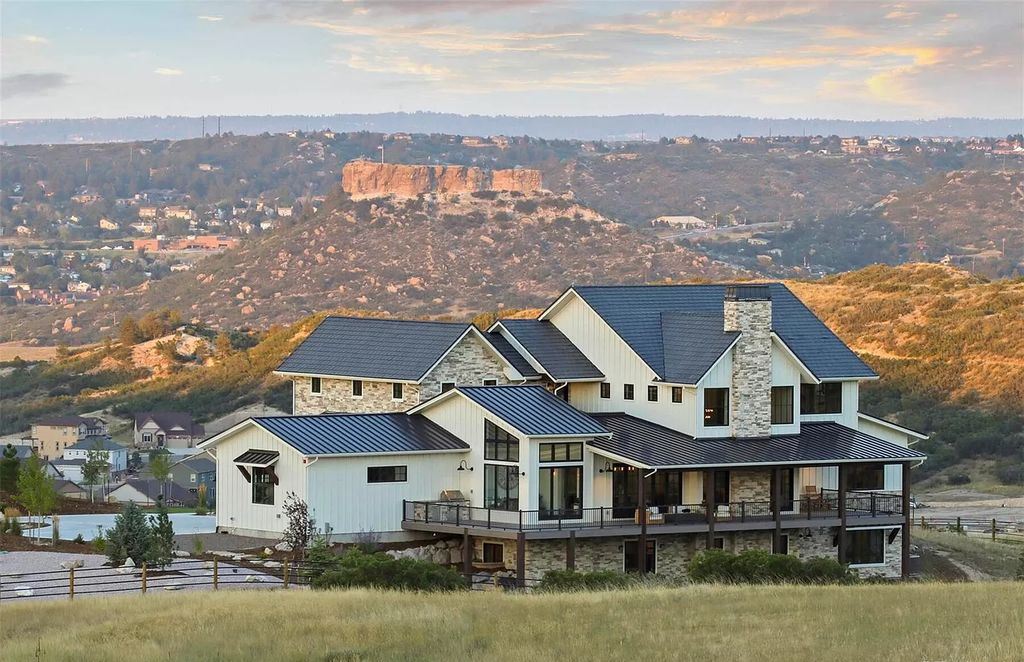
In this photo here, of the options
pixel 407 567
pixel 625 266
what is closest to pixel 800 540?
pixel 407 567

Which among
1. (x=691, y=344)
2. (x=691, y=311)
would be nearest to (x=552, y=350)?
(x=691, y=311)

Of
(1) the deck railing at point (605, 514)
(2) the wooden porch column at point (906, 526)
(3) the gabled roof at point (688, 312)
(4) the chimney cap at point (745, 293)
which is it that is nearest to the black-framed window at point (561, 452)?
(1) the deck railing at point (605, 514)

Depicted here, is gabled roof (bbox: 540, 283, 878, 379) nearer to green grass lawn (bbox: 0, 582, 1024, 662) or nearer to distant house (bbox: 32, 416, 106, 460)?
green grass lawn (bbox: 0, 582, 1024, 662)

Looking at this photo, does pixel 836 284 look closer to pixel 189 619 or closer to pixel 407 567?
pixel 407 567

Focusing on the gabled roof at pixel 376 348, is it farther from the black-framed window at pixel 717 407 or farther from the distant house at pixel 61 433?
the distant house at pixel 61 433

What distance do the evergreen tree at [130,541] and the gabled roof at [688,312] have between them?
13.5 metres

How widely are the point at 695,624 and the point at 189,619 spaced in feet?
26.5

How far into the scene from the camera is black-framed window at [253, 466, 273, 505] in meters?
43.3

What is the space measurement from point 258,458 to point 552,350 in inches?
354

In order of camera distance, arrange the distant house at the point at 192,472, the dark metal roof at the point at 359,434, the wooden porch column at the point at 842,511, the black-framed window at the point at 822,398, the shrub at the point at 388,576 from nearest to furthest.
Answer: the shrub at the point at 388,576, the dark metal roof at the point at 359,434, the wooden porch column at the point at 842,511, the black-framed window at the point at 822,398, the distant house at the point at 192,472

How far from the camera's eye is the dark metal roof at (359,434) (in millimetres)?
42625

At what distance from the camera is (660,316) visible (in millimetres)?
48000

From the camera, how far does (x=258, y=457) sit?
43.1m

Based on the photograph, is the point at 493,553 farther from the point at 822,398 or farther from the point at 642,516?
the point at 822,398
